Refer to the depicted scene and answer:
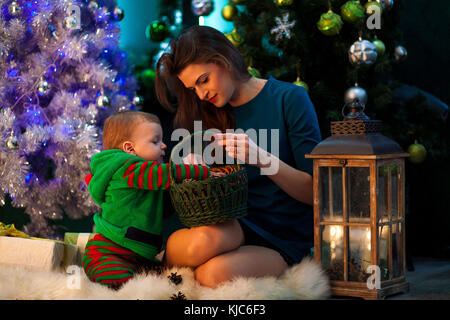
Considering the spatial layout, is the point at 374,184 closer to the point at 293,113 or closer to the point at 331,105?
the point at 293,113

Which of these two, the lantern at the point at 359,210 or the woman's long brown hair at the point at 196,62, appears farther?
the woman's long brown hair at the point at 196,62

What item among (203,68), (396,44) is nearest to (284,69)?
(396,44)

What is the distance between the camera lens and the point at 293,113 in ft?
6.93

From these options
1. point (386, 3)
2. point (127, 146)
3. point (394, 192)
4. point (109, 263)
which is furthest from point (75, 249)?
point (386, 3)

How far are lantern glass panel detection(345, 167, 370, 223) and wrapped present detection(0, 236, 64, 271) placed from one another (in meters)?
1.14

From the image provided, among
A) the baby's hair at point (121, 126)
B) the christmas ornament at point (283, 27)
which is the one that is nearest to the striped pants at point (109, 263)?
the baby's hair at point (121, 126)

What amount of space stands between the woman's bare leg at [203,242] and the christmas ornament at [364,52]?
3.97 ft

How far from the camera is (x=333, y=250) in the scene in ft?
5.85

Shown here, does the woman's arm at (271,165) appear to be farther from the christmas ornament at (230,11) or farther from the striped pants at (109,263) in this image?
the christmas ornament at (230,11)

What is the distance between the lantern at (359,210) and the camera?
1697 millimetres

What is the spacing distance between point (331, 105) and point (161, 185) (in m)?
1.36

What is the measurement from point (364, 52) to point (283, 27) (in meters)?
0.44

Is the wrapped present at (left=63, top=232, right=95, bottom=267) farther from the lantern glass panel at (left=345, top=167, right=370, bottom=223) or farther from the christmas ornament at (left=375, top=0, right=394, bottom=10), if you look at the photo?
the christmas ornament at (left=375, top=0, right=394, bottom=10)

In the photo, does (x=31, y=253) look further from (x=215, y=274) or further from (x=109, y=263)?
(x=215, y=274)
